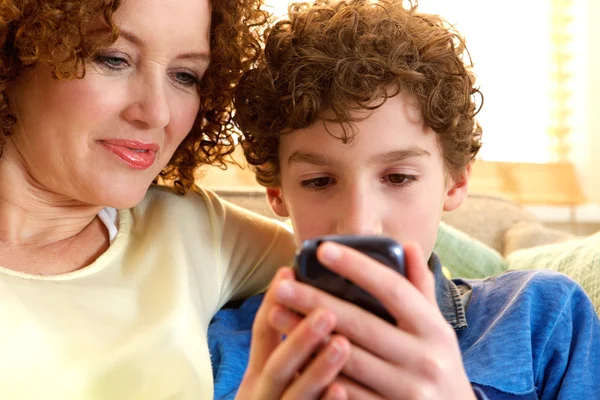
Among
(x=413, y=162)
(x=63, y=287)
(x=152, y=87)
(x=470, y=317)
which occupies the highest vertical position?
(x=152, y=87)

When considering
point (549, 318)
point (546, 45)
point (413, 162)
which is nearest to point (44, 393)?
point (413, 162)

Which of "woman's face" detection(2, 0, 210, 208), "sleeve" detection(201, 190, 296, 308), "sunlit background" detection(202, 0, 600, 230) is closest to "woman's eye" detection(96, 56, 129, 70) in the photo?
"woman's face" detection(2, 0, 210, 208)

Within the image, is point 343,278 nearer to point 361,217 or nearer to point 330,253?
point 330,253

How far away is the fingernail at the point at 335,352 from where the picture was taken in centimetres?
69

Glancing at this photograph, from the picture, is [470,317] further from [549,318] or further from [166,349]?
[166,349]

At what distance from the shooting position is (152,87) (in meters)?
1.18

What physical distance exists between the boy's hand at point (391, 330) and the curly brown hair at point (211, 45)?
596 millimetres

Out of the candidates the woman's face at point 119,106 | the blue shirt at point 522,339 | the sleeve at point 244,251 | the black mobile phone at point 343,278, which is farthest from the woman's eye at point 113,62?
the black mobile phone at point 343,278

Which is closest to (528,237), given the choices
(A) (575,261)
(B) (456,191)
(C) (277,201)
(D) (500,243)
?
(D) (500,243)

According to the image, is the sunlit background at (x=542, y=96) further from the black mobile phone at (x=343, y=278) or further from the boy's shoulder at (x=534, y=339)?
the black mobile phone at (x=343, y=278)

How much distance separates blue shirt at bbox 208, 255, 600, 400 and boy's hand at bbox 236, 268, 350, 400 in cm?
42

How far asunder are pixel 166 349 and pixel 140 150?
312 millimetres

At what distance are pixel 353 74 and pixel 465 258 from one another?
2.75ft

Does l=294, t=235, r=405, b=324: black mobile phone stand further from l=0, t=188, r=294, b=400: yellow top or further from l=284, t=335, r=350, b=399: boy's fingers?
l=0, t=188, r=294, b=400: yellow top
